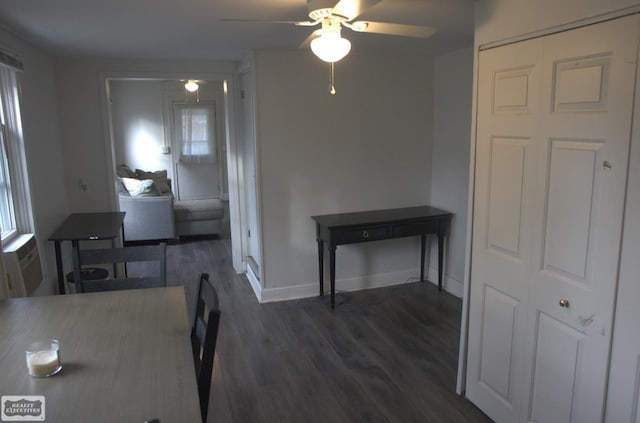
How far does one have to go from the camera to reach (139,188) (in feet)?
20.2

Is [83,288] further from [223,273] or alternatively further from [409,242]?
[409,242]

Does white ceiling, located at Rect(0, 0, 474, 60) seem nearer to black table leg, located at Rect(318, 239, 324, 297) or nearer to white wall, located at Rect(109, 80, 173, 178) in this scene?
black table leg, located at Rect(318, 239, 324, 297)

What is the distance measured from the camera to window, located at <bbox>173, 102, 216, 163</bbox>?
8523 millimetres

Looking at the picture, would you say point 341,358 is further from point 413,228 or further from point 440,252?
point 440,252

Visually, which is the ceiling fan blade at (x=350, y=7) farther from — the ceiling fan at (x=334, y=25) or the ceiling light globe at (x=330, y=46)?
the ceiling light globe at (x=330, y=46)

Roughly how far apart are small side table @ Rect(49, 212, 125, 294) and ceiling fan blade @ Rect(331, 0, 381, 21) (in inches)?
94.7

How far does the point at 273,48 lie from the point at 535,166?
2502mm

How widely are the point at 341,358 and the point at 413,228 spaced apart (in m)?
1.48

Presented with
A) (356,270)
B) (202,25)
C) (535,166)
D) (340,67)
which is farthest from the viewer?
(356,270)

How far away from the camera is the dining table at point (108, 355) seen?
1.39 meters

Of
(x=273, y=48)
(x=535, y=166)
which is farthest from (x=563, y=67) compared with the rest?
(x=273, y=48)

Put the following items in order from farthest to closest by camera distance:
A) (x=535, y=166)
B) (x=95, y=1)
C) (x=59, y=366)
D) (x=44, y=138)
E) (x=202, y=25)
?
1. (x=44, y=138)
2. (x=202, y=25)
3. (x=95, y=1)
4. (x=535, y=166)
5. (x=59, y=366)

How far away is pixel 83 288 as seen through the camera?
2459 mm

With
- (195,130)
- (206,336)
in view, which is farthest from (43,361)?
(195,130)
